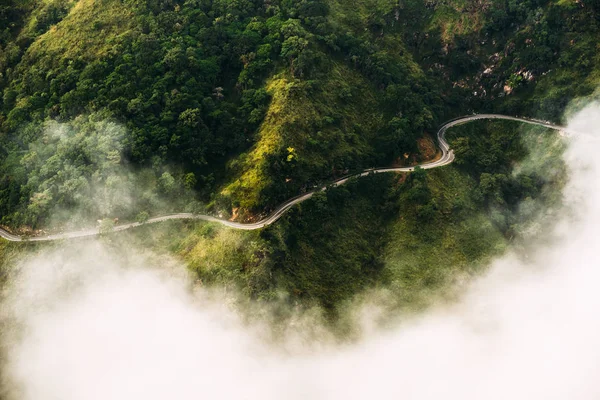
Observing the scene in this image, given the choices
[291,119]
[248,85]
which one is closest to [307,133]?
[291,119]

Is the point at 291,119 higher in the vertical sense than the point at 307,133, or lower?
higher

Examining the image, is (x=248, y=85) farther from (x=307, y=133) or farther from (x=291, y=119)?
(x=307, y=133)

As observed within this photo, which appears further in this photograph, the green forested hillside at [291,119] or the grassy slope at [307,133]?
the grassy slope at [307,133]

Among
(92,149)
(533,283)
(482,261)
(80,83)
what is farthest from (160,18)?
(533,283)

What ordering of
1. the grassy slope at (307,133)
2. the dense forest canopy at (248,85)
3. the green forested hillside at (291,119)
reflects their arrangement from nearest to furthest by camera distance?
the green forested hillside at (291,119)
the grassy slope at (307,133)
the dense forest canopy at (248,85)

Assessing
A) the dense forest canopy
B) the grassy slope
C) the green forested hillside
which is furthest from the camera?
the dense forest canopy

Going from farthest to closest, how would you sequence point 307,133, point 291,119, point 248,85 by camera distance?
1. point 248,85
2. point 307,133
3. point 291,119
